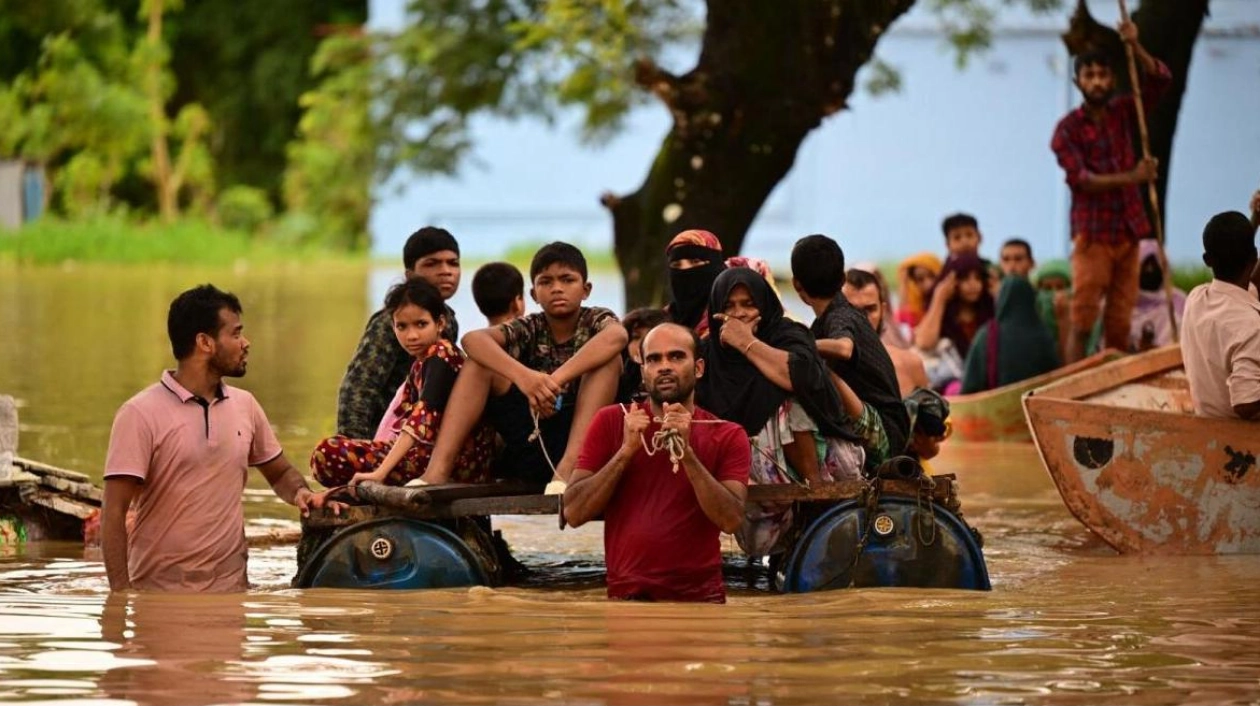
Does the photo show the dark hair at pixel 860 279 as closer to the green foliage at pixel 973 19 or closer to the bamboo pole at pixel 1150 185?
the bamboo pole at pixel 1150 185

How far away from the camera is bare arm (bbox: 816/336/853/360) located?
29.3 feet

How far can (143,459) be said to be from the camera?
26.7ft

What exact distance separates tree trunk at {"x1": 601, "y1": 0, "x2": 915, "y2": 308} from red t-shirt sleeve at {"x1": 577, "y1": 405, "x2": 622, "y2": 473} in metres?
8.03

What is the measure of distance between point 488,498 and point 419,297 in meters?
1.04

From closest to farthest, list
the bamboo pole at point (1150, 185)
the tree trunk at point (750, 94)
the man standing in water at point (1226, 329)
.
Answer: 1. the man standing in water at point (1226, 329)
2. the bamboo pole at point (1150, 185)
3. the tree trunk at point (750, 94)

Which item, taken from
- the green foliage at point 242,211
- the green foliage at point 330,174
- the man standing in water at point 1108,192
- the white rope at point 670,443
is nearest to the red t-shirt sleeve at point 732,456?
the white rope at point 670,443

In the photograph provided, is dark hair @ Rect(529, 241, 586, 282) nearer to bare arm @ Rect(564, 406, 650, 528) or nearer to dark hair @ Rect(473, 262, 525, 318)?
dark hair @ Rect(473, 262, 525, 318)

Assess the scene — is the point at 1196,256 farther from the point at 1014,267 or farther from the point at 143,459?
the point at 143,459

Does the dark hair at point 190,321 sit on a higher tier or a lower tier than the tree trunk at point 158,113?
lower

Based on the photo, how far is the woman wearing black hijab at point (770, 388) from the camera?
8602 mm

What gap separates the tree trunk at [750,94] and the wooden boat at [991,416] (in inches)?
86.2

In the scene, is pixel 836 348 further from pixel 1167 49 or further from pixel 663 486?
pixel 1167 49

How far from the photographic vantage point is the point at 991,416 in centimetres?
1511

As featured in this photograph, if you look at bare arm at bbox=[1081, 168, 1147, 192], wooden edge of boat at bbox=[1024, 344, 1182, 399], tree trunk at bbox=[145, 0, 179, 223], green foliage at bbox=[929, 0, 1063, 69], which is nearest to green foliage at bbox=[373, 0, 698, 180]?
green foliage at bbox=[929, 0, 1063, 69]
